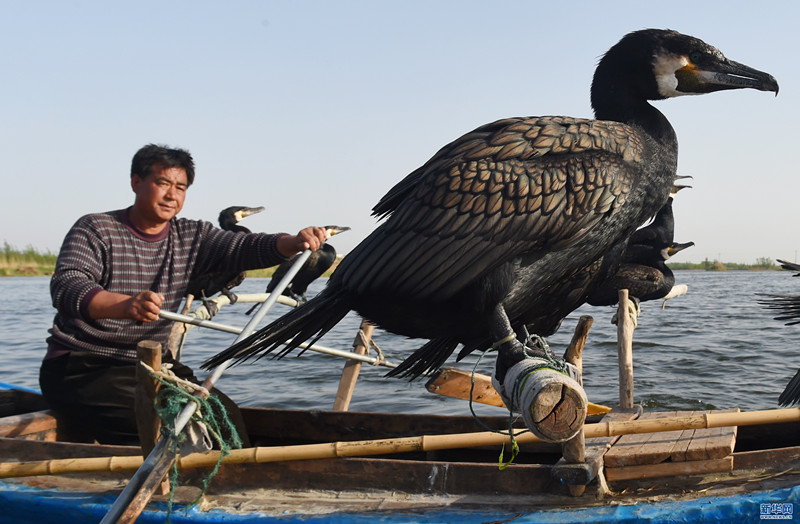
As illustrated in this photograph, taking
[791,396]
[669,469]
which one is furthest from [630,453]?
[791,396]

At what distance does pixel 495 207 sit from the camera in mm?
2529

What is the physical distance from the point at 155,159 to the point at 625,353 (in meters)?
3.20

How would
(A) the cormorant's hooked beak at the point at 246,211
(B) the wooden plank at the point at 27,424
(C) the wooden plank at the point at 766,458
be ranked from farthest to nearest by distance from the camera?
1. (A) the cormorant's hooked beak at the point at 246,211
2. (B) the wooden plank at the point at 27,424
3. (C) the wooden plank at the point at 766,458

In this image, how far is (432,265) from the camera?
2.52 meters

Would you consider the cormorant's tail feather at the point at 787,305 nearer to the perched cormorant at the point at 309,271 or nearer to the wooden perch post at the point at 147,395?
the perched cormorant at the point at 309,271

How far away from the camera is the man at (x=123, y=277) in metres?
3.30

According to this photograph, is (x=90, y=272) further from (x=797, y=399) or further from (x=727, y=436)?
(x=797, y=399)

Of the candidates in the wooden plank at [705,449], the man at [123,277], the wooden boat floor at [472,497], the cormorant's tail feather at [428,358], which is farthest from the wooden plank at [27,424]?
the wooden plank at [705,449]

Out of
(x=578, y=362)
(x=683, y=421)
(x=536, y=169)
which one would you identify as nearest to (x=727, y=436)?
(x=683, y=421)

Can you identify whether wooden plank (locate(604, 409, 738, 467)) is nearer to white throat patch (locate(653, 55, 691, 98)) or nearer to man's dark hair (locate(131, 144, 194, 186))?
white throat patch (locate(653, 55, 691, 98))

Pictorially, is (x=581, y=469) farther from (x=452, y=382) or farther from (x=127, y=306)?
(x=127, y=306)

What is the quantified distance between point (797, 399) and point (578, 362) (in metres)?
1.55


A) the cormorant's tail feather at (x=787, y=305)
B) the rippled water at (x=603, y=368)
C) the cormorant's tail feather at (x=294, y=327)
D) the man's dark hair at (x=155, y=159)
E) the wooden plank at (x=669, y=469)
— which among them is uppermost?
the man's dark hair at (x=155, y=159)

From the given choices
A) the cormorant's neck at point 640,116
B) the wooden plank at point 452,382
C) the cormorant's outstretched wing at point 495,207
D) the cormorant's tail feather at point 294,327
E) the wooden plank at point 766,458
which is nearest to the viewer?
the cormorant's outstretched wing at point 495,207
